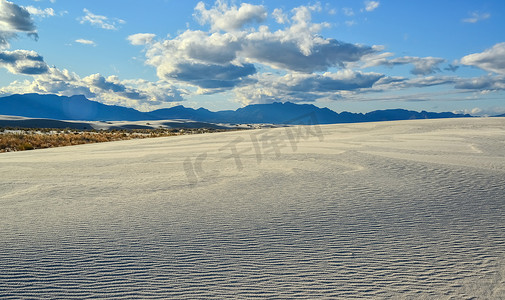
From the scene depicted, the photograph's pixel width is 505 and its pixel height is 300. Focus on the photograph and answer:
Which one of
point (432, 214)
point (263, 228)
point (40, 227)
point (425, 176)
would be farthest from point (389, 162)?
point (40, 227)

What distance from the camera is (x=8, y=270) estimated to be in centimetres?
397

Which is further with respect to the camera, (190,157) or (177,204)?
(190,157)

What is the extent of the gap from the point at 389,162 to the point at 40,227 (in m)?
8.89

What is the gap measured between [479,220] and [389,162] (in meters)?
5.20

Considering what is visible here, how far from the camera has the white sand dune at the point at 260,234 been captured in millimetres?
3656

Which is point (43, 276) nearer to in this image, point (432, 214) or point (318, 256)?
point (318, 256)

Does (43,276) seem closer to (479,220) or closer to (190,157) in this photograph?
(479,220)

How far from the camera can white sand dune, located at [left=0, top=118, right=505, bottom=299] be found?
3656 millimetres

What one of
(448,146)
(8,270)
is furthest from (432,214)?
(448,146)

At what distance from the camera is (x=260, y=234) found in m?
5.02

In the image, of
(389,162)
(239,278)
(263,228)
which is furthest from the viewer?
(389,162)

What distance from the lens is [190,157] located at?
42.6 feet

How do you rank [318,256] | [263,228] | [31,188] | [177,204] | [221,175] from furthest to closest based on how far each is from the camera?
[221,175] < [31,188] < [177,204] < [263,228] < [318,256]

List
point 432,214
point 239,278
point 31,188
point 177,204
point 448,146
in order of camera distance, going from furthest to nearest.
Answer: point 448,146 → point 31,188 → point 177,204 → point 432,214 → point 239,278
